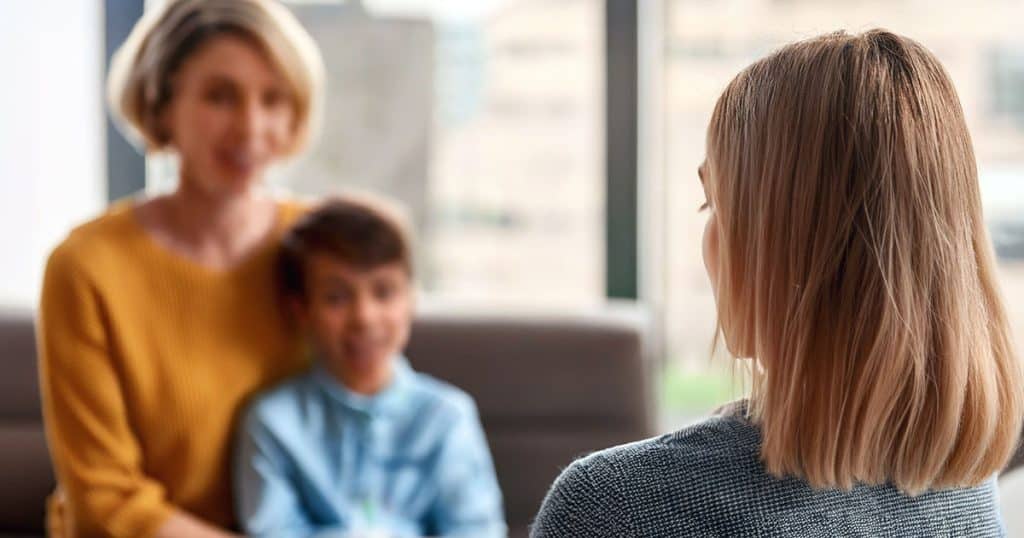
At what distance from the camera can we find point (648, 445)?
839 millimetres

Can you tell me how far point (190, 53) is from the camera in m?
1.86

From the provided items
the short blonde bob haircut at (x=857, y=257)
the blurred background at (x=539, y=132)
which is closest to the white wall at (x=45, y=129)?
the blurred background at (x=539, y=132)

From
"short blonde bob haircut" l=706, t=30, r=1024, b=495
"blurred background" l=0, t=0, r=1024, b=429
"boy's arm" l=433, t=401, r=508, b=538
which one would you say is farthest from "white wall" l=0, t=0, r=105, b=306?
"short blonde bob haircut" l=706, t=30, r=1024, b=495

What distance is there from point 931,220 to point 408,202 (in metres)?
2.09

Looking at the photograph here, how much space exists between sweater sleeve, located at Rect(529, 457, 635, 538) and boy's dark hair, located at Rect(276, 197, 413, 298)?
3.50 feet

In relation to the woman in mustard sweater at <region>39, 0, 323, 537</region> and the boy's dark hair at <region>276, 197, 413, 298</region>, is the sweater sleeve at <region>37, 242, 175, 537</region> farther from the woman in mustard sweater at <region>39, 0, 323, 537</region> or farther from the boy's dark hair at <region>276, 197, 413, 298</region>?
the boy's dark hair at <region>276, 197, 413, 298</region>

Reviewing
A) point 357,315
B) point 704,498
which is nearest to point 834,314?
point 704,498

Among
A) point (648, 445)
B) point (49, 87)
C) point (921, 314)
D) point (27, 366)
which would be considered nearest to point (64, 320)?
point (27, 366)

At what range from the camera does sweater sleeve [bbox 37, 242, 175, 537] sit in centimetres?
178

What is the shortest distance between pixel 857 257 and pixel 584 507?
258 millimetres

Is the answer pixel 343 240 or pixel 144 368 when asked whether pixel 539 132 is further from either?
pixel 144 368

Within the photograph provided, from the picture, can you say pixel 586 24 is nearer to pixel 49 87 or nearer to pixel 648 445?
pixel 49 87

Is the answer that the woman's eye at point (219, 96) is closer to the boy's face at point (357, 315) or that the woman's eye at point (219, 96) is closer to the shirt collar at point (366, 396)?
the boy's face at point (357, 315)

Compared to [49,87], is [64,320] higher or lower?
lower
